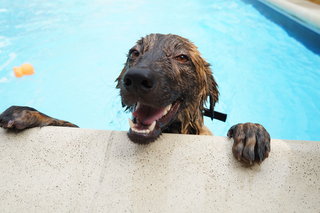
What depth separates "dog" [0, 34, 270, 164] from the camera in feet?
7.77

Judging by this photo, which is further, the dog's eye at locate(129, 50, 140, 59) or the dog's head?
the dog's eye at locate(129, 50, 140, 59)

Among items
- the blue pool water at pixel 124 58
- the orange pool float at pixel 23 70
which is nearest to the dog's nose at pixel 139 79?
the blue pool water at pixel 124 58

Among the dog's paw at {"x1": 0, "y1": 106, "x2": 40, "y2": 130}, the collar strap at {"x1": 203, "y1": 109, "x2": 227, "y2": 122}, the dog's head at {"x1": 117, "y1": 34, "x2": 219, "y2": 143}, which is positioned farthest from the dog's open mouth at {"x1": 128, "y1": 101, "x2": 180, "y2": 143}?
the dog's paw at {"x1": 0, "y1": 106, "x2": 40, "y2": 130}

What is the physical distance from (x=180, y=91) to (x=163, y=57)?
393mm

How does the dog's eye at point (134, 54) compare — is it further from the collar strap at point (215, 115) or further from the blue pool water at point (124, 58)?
the blue pool water at point (124, 58)

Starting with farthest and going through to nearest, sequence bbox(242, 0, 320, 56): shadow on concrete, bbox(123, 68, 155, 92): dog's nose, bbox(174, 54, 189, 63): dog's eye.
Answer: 1. bbox(242, 0, 320, 56): shadow on concrete
2. bbox(174, 54, 189, 63): dog's eye
3. bbox(123, 68, 155, 92): dog's nose

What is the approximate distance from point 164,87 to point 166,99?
11 centimetres

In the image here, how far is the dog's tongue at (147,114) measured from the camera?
270 cm

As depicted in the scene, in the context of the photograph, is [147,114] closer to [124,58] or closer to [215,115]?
[215,115]

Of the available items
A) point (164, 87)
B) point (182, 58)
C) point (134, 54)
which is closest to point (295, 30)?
point (182, 58)

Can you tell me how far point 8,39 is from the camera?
→ 1012cm

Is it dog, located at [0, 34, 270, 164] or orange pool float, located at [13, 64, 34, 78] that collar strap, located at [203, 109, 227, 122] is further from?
orange pool float, located at [13, 64, 34, 78]

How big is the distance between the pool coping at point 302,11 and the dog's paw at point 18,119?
7.70 m

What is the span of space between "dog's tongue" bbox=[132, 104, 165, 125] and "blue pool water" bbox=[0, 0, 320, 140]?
4304mm
